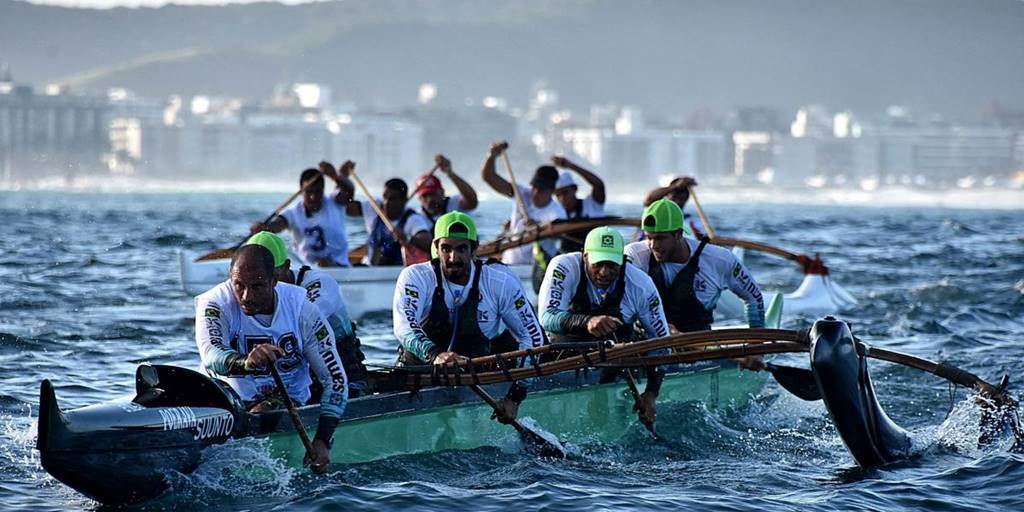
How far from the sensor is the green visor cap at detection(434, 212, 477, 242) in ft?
31.5

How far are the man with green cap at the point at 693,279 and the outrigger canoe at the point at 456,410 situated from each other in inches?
17.7

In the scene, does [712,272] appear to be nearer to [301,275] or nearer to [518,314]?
[518,314]

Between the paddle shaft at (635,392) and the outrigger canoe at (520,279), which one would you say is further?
the outrigger canoe at (520,279)

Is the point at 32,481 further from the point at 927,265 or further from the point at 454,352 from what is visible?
the point at 927,265

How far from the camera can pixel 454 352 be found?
32.1 feet

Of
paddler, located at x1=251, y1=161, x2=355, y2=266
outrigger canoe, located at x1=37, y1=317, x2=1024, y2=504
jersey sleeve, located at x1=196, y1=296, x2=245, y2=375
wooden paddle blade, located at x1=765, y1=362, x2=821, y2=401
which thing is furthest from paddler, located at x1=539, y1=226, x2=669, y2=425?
paddler, located at x1=251, y1=161, x2=355, y2=266

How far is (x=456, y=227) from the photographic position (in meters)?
9.62

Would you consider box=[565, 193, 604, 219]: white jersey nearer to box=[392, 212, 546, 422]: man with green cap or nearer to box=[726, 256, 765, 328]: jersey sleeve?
box=[726, 256, 765, 328]: jersey sleeve

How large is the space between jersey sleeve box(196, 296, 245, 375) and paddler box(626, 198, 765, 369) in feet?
14.3

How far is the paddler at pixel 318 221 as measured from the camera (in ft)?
54.3

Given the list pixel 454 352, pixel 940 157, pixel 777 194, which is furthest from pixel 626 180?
pixel 454 352

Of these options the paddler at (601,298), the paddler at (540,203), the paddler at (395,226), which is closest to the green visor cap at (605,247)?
the paddler at (601,298)

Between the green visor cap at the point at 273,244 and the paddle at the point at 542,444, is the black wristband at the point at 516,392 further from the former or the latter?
the green visor cap at the point at 273,244

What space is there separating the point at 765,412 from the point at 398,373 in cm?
413
